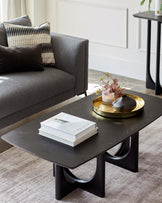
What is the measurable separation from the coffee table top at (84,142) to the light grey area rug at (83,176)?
0.41 meters

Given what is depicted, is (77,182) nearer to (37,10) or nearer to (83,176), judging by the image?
(83,176)

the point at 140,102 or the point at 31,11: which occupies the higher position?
the point at 31,11

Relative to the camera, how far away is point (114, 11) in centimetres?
477

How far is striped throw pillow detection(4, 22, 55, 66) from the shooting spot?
148 inches

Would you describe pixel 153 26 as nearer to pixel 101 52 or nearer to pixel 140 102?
pixel 101 52

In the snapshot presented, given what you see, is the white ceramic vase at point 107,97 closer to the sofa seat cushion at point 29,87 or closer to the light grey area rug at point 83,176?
the light grey area rug at point 83,176

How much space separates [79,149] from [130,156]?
627mm

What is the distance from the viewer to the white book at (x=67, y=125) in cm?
250

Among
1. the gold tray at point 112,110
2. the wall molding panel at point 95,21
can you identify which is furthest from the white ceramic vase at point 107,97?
the wall molding panel at point 95,21

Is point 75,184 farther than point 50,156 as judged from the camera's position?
Yes

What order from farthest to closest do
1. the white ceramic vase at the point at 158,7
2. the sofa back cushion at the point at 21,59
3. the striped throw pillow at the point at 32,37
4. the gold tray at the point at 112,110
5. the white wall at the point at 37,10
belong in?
the white wall at the point at 37,10
the white ceramic vase at the point at 158,7
the striped throw pillow at the point at 32,37
the sofa back cushion at the point at 21,59
the gold tray at the point at 112,110


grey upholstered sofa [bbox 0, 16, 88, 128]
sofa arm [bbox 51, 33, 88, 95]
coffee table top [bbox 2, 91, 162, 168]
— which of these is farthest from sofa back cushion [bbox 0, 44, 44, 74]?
coffee table top [bbox 2, 91, 162, 168]

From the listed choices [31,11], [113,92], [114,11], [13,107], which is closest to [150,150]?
[113,92]

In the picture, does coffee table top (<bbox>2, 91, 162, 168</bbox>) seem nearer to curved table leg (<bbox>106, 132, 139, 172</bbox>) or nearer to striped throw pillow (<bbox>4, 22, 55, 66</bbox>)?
curved table leg (<bbox>106, 132, 139, 172</bbox>)
